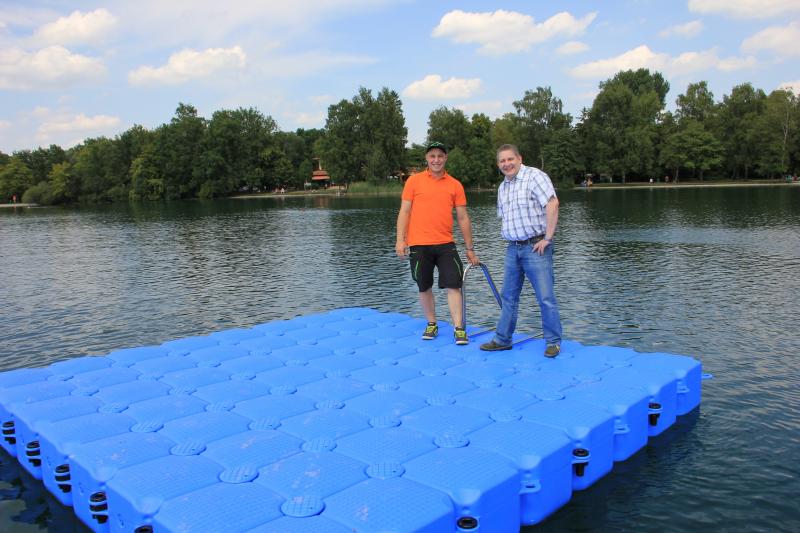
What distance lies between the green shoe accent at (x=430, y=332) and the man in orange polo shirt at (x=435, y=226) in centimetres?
34

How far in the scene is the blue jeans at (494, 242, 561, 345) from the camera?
20.4ft

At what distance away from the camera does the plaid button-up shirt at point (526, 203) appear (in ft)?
20.0

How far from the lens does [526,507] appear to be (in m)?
3.99

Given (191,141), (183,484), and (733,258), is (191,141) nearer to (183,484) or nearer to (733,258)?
(733,258)

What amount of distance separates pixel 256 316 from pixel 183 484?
8.61 metres

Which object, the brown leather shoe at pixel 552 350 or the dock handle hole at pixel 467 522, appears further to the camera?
the brown leather shoe at pixel 552 350

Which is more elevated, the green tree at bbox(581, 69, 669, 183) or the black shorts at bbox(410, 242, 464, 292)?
the green tree at bbox(581, 69, 669, 183)

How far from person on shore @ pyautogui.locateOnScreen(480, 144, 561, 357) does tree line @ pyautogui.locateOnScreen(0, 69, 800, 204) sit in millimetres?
74188

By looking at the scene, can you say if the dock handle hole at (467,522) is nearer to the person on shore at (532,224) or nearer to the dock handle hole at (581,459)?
the dock handle hole at (581,459)

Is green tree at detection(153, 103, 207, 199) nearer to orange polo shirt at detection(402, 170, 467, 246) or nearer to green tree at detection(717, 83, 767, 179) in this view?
green tree at detection(717, 83, 767, 179)

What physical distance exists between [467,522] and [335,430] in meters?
1.46

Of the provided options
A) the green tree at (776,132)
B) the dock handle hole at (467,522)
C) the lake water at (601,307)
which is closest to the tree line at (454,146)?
the green tree at (776,132)

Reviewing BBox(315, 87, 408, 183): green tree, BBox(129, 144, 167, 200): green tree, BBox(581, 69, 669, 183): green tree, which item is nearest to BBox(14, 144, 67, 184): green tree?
BBox(129, 144, 167, 200): green tree

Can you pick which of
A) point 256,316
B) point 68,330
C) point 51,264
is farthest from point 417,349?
point 51,264
